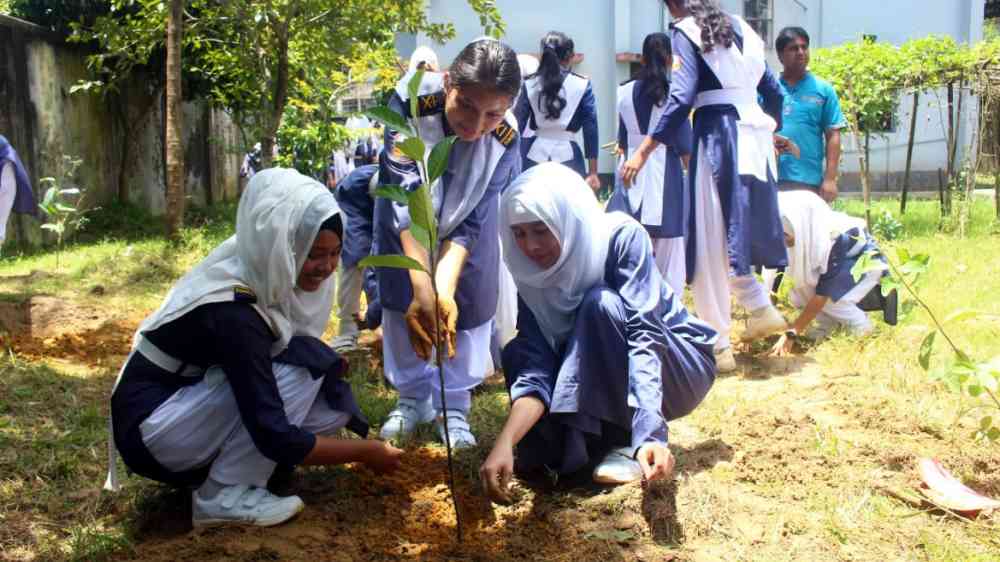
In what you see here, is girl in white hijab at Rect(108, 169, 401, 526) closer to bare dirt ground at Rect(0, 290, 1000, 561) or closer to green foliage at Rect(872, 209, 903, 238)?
bare dirt ground at Rect(0, 290, 1000, 561)

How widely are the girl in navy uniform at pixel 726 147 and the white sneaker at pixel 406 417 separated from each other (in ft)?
4.67

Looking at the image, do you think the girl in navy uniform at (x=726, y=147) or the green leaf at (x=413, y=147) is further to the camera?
the girl in navy uniform at (x=726, y=147)

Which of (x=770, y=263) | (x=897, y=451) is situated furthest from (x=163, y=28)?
(x=897, y=451)

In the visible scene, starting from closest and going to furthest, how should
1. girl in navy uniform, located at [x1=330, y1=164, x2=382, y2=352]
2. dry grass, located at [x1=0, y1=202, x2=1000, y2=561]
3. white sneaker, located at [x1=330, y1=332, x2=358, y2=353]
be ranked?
dry grass, located at [x1=0, y1=202, x2=1000, y2=561] → girl in navy uniform, located at [x1=330, y1=164, x2=382, y2=352] → white sneaker, located at [x1=330, y1=332, x2=358, y2=353]

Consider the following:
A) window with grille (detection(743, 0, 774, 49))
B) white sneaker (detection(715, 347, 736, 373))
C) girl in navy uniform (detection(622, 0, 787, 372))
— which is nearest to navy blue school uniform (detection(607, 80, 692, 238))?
girl in navy uniform (detection(622, 0, 787, 372))

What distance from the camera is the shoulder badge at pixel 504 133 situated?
3039 millimetres

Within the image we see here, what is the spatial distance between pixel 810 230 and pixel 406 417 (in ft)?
7.02

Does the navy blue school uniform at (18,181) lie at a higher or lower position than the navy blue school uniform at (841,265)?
higher

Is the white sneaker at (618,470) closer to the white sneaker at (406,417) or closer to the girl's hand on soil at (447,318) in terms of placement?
the girl's hand on soil at (447,318)

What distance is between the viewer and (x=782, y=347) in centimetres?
417

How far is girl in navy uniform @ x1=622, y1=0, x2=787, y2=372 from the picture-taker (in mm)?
3861

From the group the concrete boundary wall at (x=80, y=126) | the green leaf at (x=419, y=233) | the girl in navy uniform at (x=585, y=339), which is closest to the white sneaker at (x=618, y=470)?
the girl in navy uniform at (x=585, y=339)

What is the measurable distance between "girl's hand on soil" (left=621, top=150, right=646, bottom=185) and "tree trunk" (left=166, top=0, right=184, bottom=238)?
404 cm

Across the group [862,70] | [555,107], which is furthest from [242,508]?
[862,70]
